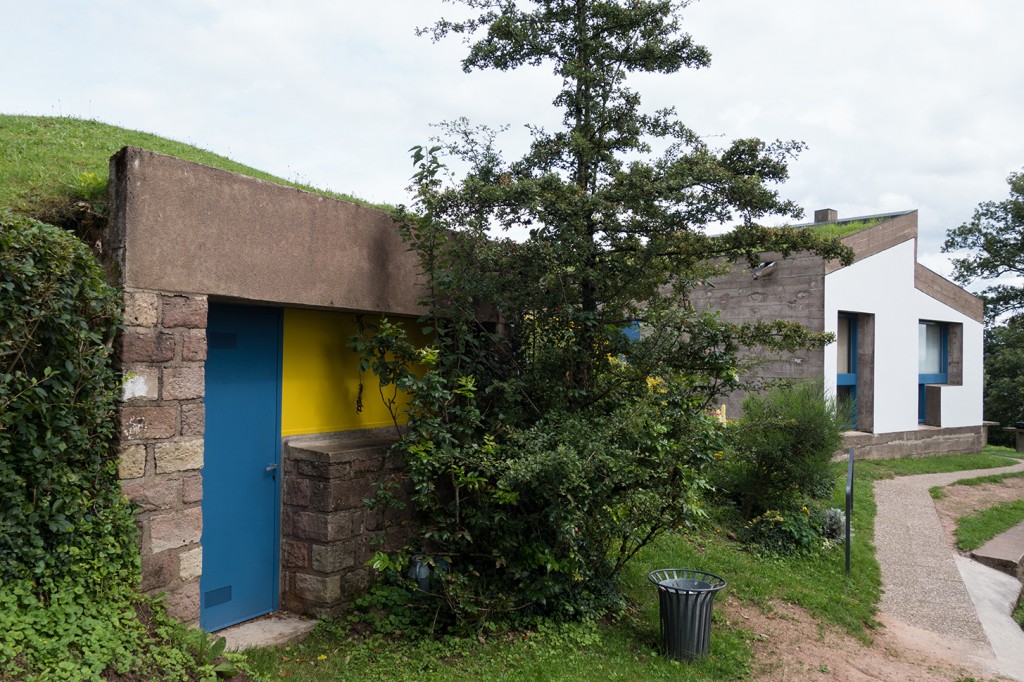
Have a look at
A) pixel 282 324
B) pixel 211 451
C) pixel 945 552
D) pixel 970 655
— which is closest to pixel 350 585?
pixel 211 451

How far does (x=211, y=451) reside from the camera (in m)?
5.02

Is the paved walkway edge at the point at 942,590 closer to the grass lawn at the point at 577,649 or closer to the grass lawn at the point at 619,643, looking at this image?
the grass lawn at the point at 619,643

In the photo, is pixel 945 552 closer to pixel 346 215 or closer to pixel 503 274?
pixel 503 274

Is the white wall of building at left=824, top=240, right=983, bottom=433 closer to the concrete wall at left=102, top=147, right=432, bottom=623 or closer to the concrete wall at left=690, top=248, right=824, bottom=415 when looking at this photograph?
the concrete wall at left=690, top=248, right=824, bottom=415

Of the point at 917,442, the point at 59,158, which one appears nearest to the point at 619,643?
the point at 59,158

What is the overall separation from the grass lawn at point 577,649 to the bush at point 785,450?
1.79 metres

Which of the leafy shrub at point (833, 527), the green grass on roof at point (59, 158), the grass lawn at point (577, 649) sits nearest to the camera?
the green grass on roof at point (59, 158)

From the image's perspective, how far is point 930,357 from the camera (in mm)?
18453

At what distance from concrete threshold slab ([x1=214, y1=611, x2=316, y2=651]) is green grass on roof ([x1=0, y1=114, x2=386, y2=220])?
2975 mm

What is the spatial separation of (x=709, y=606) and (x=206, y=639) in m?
3.51

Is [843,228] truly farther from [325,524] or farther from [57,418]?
[57,418]

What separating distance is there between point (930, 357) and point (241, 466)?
718 inches

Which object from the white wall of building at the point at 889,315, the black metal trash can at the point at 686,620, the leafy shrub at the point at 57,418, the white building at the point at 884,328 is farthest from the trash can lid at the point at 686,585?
the white wall of building at the point at 889,315

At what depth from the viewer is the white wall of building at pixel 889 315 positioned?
13.7 metres
